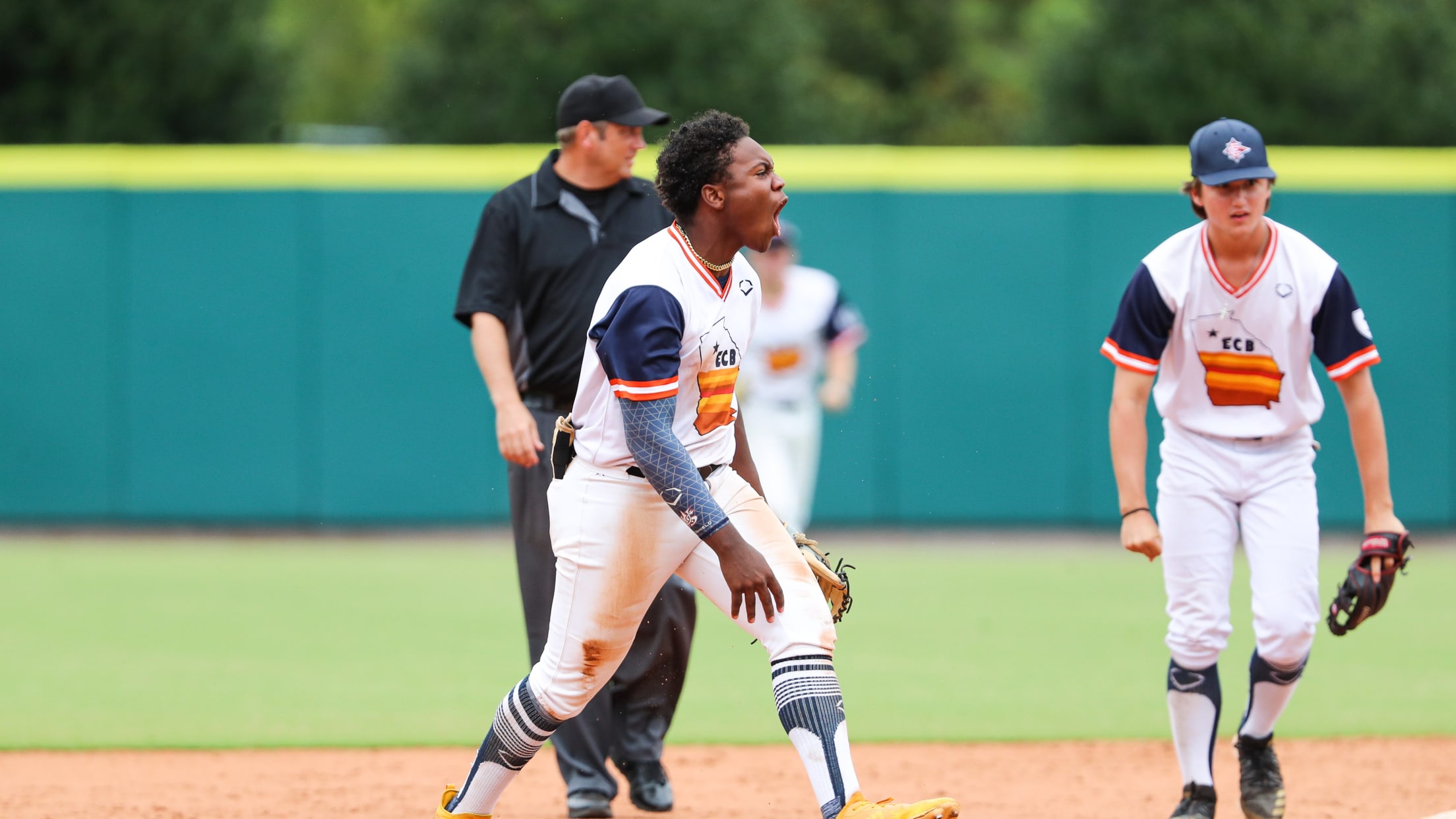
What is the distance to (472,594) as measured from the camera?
10.1 m

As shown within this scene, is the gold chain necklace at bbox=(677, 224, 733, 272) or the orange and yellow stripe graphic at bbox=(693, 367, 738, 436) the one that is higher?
the gold chain necklace at bbox=(677, 224, 733, 272)

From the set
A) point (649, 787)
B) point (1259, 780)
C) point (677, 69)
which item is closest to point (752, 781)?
point (649, 787)

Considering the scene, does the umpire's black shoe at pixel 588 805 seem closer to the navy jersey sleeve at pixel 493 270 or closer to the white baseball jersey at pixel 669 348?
the white baseball jersey at pixel 669 348

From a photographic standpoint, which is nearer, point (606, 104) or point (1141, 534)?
point (1141, 534)

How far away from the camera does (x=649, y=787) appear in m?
5.54

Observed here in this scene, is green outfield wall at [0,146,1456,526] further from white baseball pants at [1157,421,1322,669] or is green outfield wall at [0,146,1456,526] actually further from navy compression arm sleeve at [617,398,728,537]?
navy compression arm sleeve at [617,398,728,537]

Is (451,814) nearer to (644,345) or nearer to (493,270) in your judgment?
(644,345)

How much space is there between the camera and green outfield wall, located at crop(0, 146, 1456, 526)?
12.9 metres

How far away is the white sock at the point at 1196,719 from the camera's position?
16.8 feet

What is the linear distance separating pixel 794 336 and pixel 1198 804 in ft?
18.8

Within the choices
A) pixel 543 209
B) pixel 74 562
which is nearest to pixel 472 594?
pixel 74 562

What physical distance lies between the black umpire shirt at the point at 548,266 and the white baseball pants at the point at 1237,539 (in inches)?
74.3

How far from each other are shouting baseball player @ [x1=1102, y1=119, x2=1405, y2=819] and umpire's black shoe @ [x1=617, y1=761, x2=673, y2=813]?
5.26 feet

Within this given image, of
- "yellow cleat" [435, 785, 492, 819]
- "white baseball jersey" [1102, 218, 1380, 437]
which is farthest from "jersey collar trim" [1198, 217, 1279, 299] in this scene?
"yellow cleat" [435, 785, 492, 819]
